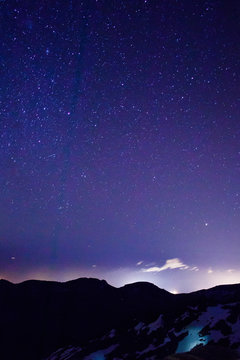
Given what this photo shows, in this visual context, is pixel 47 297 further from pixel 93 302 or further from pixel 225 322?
pixel 225 322

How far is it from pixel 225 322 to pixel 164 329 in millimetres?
12790

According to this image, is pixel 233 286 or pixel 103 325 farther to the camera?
pixel 103 325

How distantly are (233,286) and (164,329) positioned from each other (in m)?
41.2

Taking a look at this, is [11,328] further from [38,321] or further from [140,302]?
[140,302]

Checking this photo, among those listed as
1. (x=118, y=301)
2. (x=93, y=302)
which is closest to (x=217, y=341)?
(x=118, y=301)

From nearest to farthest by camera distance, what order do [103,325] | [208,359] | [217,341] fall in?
1. [208,359]
2. [217,341]
3. [103,325]

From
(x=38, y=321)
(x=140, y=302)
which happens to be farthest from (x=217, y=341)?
(x=38, y=321)

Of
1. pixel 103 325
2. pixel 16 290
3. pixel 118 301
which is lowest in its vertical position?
pixel 103 325


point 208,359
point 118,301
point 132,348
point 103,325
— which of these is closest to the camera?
point 208,359

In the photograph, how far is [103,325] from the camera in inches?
4272

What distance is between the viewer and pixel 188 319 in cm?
5191

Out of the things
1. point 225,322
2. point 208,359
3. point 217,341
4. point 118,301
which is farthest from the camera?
point 118,301

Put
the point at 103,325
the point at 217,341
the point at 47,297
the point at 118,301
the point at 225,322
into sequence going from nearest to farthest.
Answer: the point at 217,341 < the point at 225,322 < the point at 103,325 < the point at 118,301 < the point at 47,297

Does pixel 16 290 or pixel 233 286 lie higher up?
pixel 16 290
